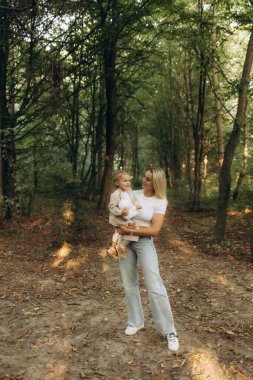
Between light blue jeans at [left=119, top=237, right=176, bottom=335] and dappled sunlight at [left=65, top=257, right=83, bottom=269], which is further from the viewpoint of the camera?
dappled sunlight at [left=65, top=257, right=83, bottom=269]

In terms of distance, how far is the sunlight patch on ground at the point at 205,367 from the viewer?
421cm

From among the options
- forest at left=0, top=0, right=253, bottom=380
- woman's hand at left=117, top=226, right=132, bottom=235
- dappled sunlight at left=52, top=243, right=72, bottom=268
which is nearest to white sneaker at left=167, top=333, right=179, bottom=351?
forest at left=0, top=0, right=253, bottom=380

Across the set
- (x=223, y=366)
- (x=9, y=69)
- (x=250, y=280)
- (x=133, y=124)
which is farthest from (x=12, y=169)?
(x=133, y=124)

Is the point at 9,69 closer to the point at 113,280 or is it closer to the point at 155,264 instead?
the point at 113,280

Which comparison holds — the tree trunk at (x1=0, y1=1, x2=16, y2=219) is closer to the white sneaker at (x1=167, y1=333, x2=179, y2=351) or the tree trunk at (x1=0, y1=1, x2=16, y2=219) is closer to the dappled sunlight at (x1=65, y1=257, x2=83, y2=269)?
the dappled sunlight at (x1=65, y1=257, x2=83, y2=269)

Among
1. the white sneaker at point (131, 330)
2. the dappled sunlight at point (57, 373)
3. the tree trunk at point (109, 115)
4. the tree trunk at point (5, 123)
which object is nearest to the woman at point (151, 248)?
the white sneaker at point (131, 330)

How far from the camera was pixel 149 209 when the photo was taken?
4.50 meters

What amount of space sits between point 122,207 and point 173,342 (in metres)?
1.92

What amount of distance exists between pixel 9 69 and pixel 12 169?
325 cm

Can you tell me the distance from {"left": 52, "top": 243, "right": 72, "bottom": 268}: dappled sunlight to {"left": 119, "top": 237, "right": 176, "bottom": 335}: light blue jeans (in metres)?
4.23

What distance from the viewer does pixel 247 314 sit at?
6023 mm

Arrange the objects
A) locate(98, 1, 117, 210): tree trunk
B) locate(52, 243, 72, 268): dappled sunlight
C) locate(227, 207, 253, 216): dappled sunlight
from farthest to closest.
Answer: locate(227, 207, 253, 216): dappled sunlight
locate(98, 1, 117, 210): tree trunk
locate(52, 243, 72, 268): dappled sunlight

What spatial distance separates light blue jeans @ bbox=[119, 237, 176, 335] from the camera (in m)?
4.55

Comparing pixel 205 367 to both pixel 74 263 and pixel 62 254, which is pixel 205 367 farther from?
pixel 62 254
